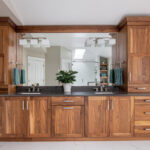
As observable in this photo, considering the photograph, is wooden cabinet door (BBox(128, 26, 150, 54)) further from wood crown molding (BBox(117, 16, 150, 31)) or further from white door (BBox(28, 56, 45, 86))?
white door (BBox(28, 56, 45, 86))

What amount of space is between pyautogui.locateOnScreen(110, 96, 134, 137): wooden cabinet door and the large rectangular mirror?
74cm

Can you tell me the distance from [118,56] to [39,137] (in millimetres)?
2341

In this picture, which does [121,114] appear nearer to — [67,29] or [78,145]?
[78,145]

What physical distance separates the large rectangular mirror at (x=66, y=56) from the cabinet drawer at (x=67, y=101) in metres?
0.68

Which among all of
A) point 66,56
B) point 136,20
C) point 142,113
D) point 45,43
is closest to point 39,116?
point 66,56

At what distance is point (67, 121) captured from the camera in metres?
2.57

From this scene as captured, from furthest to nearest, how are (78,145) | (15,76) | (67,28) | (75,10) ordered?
(67,28)
(15,76)
(75,10)
(78,145)

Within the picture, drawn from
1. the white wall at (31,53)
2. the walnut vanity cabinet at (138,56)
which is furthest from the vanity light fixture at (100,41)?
the white wall at (31,53)

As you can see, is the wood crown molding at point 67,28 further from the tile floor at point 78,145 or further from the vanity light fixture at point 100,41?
the tile floor at point 78,145

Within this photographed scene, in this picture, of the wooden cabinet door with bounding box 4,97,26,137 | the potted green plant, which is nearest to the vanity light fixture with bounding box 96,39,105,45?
the potted green plant

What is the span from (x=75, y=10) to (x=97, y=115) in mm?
2054

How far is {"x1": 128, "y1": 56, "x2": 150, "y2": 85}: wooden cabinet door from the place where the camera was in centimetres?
282

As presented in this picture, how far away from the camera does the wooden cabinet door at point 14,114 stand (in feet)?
8.39

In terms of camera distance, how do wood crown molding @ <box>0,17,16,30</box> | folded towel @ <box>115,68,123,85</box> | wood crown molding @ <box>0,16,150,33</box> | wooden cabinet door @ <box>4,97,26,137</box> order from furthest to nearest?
wood crown molding @ <box>0,16,150,33</box> → folded towel @ <box>115,68,123,85</box> → wood crown molding @ <box>0,17,16,30</box> → wooden cabinet door @ <box>4,97,26,137</box>
